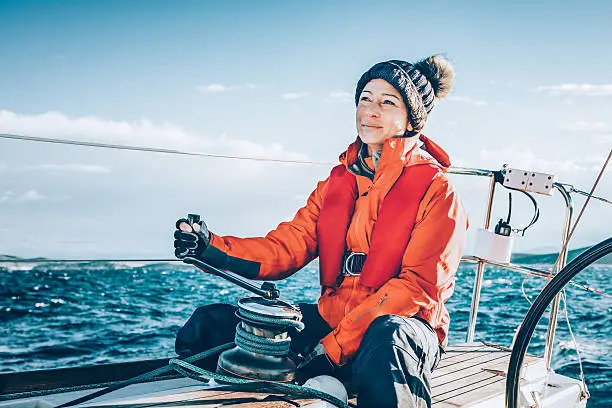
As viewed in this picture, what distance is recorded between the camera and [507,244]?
Answer: 9.71 ft

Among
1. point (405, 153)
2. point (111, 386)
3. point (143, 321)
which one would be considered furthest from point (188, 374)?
point (143, 321)

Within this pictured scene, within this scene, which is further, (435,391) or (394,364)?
(435,391)

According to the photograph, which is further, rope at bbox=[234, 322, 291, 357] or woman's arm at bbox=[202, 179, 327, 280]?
woman's arm at bbox=[202, 179, 327, 280]

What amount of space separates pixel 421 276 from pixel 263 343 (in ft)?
1.88

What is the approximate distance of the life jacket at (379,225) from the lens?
2.18 meters

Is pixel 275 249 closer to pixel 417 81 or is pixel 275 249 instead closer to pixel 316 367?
pixel 316 367

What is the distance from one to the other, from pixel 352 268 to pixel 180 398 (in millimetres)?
806

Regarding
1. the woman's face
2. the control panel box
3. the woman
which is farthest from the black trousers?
the control panel box

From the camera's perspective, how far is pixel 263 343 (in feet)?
6.35

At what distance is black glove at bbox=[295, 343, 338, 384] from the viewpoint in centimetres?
203

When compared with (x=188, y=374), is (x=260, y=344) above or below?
above

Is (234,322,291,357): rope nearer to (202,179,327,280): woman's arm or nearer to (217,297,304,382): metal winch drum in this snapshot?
(217,297,304,382): metal winch drum

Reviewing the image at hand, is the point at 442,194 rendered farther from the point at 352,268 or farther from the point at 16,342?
the point at 16,342

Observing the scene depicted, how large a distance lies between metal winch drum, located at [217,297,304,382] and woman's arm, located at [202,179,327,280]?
35 centimetres
